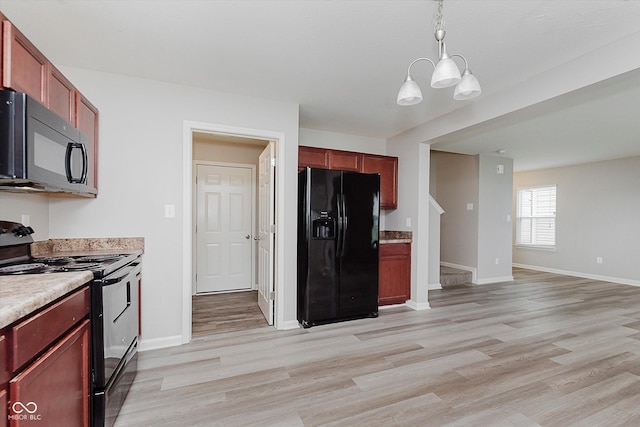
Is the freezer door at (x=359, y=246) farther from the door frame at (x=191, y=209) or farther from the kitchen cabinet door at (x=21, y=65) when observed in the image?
the kitchen cabinet door at (x=21, y=65)

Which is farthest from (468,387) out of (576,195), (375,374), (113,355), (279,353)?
(576,195)

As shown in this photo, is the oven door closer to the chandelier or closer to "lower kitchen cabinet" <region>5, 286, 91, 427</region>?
"lower kitchen cabinet" <region>5, 286, 91, 427</region>

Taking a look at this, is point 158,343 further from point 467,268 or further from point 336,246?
point 467,268

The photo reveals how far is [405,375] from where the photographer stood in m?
2.20

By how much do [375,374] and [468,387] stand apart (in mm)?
653

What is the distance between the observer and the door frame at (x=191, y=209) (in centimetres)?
271

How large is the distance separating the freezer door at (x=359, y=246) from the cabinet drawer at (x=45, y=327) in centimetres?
233

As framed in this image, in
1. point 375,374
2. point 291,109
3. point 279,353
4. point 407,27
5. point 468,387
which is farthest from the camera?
point 291,109

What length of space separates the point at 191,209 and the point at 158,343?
4.10 ft

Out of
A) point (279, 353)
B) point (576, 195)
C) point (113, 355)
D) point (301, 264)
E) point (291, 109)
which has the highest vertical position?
point (291, 109)

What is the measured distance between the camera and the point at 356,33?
6.30 ft

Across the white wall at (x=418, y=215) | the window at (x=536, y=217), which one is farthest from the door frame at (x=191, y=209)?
the window at (x=536, y=217)

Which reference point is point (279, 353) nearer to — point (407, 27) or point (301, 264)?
point (301, 264)

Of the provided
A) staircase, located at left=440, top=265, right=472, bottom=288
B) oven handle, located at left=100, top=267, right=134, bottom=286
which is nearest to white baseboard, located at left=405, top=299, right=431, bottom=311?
staircase, located at left=440, top=265, right=472, bottom=288
